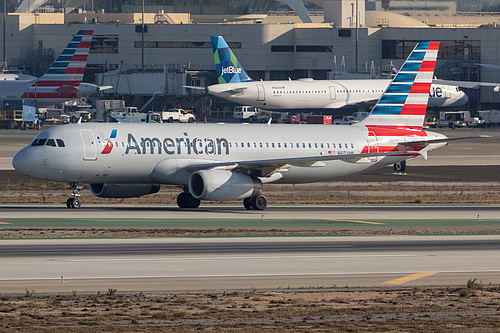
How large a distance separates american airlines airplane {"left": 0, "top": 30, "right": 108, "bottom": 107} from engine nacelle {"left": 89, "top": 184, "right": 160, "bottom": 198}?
A: 77077 millimetres

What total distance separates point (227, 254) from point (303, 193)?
25.7m

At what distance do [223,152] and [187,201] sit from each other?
326 centimetres

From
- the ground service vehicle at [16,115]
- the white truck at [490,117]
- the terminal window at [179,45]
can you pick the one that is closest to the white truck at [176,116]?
the ground service vehicle at [16,115]

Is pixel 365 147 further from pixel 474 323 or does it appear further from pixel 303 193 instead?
pixel 474 323

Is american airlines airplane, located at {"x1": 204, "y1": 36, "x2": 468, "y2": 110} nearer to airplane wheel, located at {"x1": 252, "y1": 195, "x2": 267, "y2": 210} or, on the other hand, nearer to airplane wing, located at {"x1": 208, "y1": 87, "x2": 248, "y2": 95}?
airplane wing, located at {"x1": 208, "y1": 87, "x2": 248, "y2": 95}

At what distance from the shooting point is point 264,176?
50062mm

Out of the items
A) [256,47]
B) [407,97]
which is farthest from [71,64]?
[407,97]

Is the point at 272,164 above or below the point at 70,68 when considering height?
below

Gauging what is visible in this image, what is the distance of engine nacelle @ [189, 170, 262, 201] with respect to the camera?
4693 centimetres

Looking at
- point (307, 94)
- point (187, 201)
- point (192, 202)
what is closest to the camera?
point (187, 201)

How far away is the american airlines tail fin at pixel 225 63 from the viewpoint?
130 m

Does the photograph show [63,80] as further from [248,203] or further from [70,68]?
[248,203]

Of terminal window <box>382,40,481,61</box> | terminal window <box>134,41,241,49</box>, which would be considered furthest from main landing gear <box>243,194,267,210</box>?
terminal window <box>134,41,241,49</box>

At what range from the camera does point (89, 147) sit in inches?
1848
